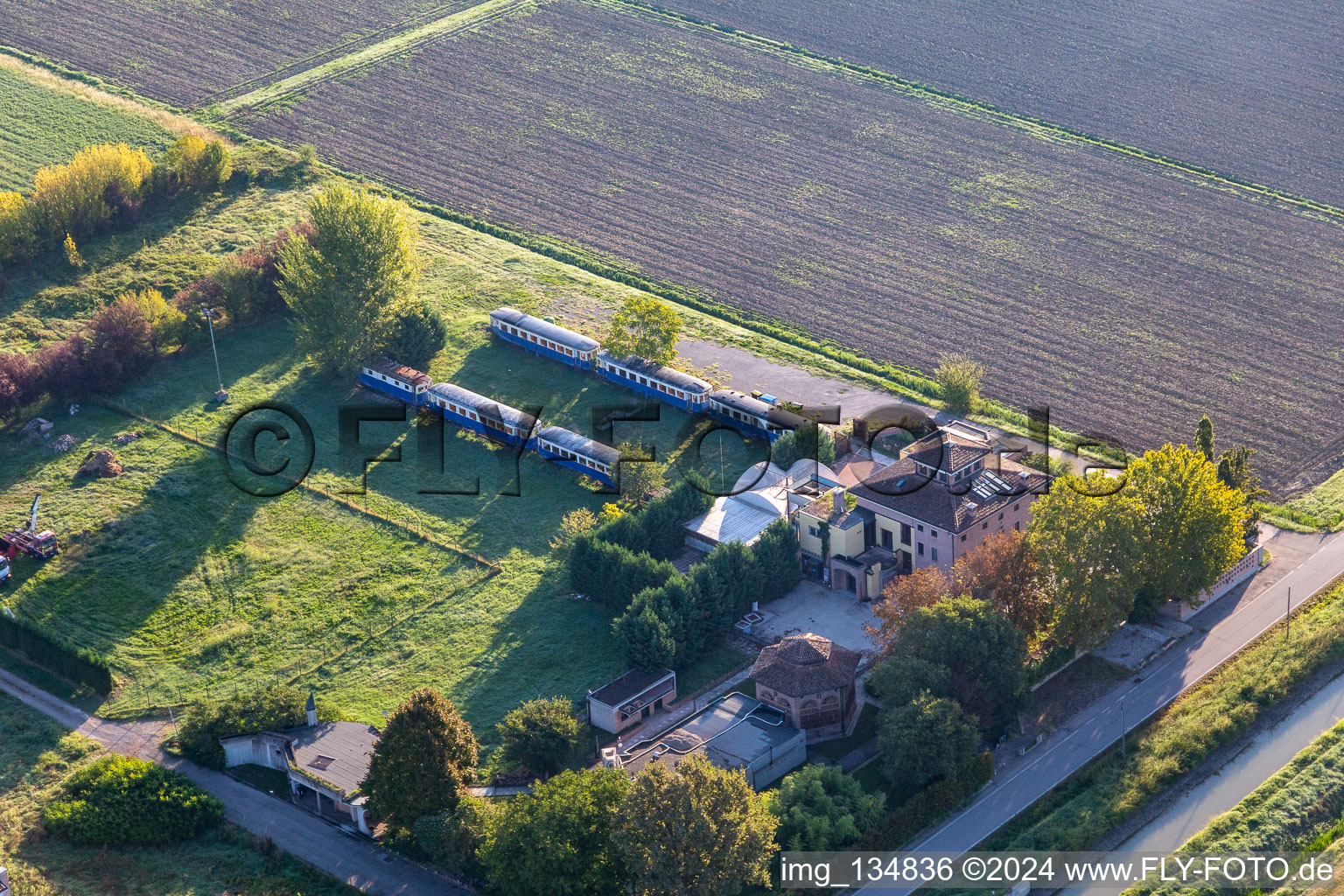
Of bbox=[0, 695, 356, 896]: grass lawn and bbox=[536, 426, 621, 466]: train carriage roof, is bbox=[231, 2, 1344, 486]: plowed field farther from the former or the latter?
bbox=[0, 695, 356, 896]: grass lawn

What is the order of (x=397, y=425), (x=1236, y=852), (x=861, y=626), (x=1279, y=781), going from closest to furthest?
(x=1236, y=852)
(x=1279, y=781)
(x=861, y=626)
(x=397, y=425)

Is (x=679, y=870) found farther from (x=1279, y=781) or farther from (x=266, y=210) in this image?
(x=266, y=210)

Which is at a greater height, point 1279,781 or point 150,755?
point 1279,781

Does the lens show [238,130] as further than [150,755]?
Yes

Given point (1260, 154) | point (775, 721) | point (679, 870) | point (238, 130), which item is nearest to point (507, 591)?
point (775, 721)

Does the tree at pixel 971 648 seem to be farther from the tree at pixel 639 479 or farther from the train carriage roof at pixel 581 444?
the train carriage roof at pixel 581 444

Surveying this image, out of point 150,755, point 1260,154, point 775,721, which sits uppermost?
point 1260,154

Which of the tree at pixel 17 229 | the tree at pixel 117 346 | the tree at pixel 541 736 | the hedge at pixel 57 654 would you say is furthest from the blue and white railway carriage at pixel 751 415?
the tree at pixel 17 229
